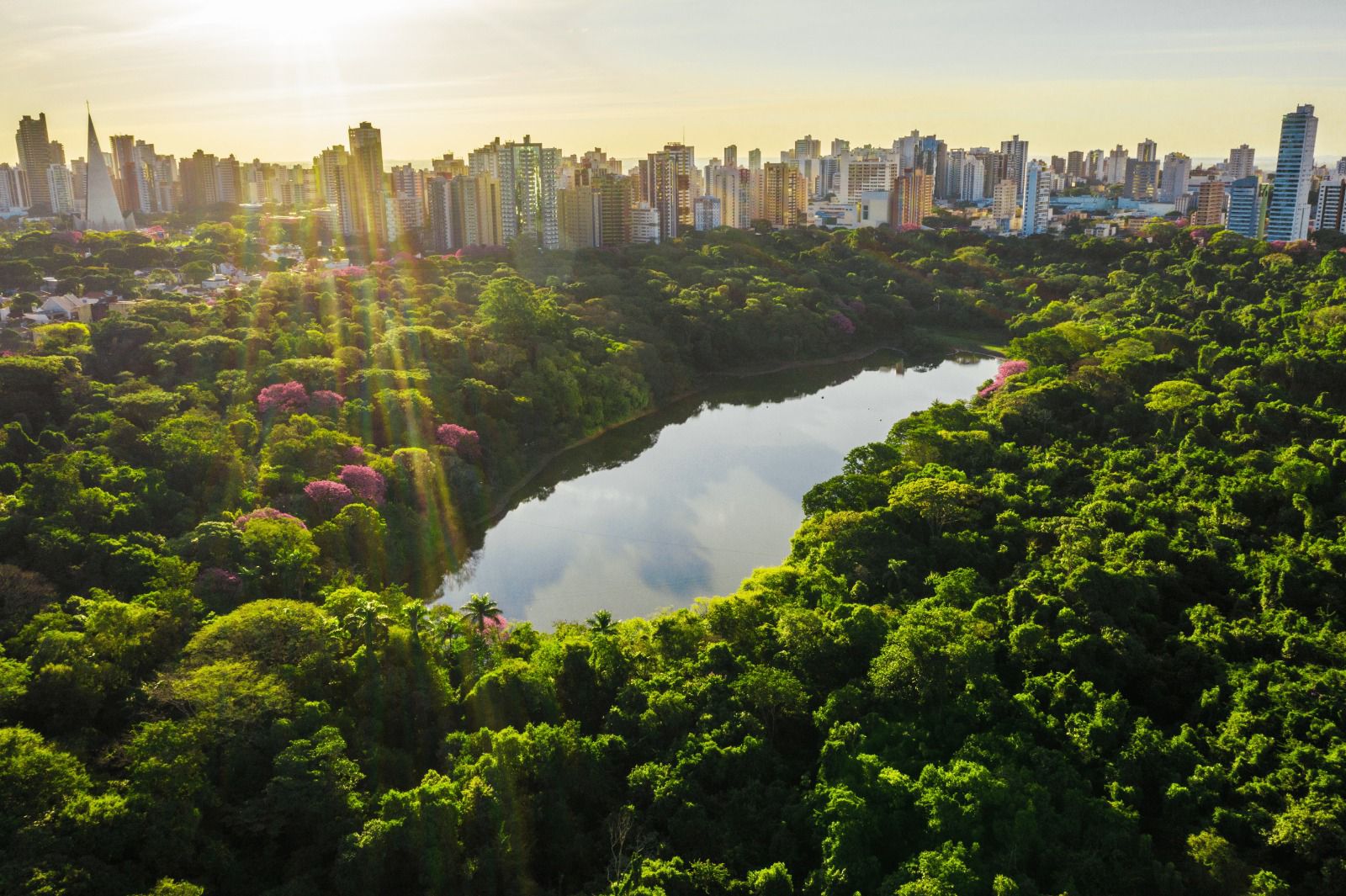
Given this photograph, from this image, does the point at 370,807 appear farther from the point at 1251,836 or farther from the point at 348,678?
the point at 1251,836

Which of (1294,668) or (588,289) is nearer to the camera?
(1294,668)

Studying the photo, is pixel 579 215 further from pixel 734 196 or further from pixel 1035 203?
pixel 1035 203

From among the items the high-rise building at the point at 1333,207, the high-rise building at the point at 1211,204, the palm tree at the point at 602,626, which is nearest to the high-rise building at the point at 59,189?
the palm tree at the point at 602,626

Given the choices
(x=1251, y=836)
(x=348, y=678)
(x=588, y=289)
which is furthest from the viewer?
(x=588, y=289)

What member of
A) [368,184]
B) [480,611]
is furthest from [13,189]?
[480,611]

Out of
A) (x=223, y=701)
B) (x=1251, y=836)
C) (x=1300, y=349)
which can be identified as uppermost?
(x=1300, y=349)

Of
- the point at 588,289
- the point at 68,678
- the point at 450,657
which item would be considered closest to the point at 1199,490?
the point at 450,657

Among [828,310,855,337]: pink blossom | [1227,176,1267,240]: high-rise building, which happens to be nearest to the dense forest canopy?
[828,310,855,337]: pink blossom
